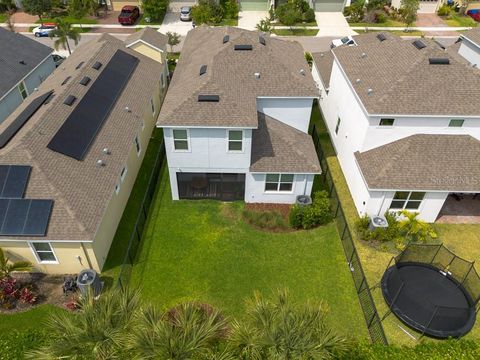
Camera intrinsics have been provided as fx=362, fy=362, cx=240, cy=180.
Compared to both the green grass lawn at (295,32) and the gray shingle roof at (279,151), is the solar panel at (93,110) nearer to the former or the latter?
the gray shingle roof at (279,151)

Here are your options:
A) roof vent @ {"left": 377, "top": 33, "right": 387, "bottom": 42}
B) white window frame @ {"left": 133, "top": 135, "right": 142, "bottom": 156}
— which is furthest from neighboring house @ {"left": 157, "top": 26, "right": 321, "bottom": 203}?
roof vent @ {"left": 377, "top": 33, "right": 387, "bottom": 42}

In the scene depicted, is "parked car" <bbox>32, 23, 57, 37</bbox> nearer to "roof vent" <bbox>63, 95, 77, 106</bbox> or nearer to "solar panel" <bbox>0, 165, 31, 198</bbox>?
"roof vent" <bbox>63, 95, 77, 106</bbox>

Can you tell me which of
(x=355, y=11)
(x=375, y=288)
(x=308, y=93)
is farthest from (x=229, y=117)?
(x=355, y=11)

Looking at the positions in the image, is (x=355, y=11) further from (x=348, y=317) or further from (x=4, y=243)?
(x=4, y=243)

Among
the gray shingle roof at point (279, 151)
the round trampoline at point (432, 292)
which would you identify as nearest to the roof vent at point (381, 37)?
the gray shingle roof at point (279, 151)

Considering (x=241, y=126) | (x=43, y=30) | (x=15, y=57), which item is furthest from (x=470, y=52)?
(x=43, y=30)

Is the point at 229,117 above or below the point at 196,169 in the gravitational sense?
above

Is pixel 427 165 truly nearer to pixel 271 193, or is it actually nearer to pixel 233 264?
pixel 271 193

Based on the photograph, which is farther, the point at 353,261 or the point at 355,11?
the point at 355,11

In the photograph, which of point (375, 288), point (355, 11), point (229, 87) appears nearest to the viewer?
point (375, 288)
